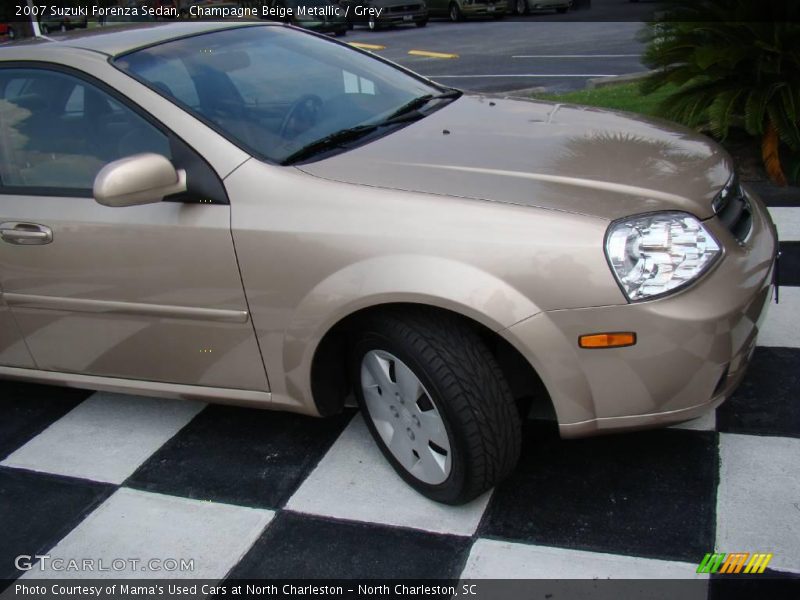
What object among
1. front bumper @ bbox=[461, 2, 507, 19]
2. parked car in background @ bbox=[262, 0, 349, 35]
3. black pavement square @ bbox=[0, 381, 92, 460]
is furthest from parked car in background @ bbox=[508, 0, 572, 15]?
black pavement square @ bbox=[0, 381, 92, 460]

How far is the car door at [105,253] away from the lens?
273cm

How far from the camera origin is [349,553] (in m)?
2.55

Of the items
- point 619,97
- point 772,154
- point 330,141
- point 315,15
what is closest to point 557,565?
point 330,141

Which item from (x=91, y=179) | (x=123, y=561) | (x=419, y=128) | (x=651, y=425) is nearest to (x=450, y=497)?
(x=651, y=425)

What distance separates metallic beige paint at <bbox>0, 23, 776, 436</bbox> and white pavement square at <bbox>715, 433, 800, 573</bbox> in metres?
0.35

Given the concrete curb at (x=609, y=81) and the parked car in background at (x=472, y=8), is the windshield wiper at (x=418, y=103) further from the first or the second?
the parked car in background at (x=472, y=8)

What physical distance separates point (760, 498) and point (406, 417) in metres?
1.10

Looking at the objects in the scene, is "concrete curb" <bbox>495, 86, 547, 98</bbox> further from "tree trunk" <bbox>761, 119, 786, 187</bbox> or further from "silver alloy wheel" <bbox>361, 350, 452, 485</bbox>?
"silver alloy wheel" <bbox>361, 350, 452, 485</bbox>

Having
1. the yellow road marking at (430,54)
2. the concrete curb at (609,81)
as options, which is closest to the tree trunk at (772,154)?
the concrete curb at (609,81)

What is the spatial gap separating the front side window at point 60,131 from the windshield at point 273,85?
16cm

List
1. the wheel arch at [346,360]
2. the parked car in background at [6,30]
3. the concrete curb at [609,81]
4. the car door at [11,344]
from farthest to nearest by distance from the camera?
the parked car in background at [6,30]
the concrete curb at [609,81]
the car door at [11,344]
the wheel arch at [346,360]

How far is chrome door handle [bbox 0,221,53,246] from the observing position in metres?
2.95

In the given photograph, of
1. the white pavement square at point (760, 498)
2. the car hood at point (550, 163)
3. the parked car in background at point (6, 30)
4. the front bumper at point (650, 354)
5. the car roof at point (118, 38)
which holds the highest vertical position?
the car roof at point (118, 38)

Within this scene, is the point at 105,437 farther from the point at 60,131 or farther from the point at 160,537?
the point at 60,131
